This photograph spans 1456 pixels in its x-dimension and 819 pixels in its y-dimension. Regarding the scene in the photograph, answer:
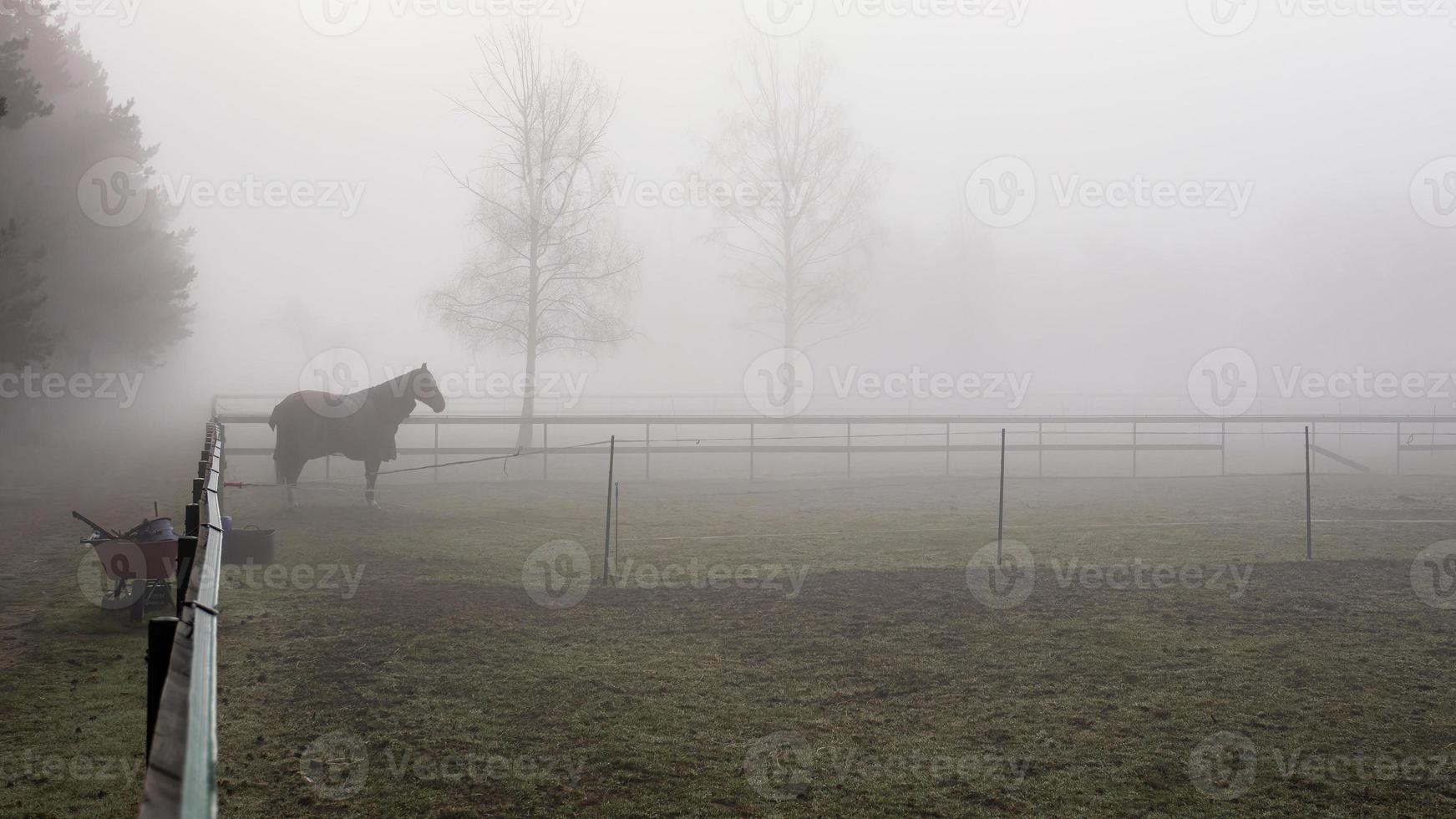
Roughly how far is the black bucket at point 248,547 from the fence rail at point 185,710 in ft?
21.0

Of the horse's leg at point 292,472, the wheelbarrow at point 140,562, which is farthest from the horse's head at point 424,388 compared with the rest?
the wheelbarrow at point 140,562

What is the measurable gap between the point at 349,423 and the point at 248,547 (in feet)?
18.1

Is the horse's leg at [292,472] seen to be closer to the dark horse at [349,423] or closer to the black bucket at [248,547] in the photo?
the dark horse at [349,423]

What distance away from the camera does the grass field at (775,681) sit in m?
3.88

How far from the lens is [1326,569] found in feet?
29.1

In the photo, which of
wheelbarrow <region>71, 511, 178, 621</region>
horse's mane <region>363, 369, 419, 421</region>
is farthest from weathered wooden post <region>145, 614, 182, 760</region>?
horse's mane <region>363, 369, 419, 421</region>

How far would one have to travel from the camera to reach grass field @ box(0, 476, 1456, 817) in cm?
388

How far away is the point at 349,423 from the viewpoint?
45.3ft

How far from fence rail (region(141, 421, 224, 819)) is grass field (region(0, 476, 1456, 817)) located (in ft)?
6.08

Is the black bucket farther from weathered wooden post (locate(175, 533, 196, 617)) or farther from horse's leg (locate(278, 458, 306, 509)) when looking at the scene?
weathered wooden post (locate(175, 533, 196, 617))

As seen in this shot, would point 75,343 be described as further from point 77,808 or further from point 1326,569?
point 1326,569

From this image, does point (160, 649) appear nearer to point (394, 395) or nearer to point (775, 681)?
point (775, 681)

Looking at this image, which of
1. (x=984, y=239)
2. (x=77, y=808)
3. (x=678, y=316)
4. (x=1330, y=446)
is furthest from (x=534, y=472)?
(x=678, y=316)

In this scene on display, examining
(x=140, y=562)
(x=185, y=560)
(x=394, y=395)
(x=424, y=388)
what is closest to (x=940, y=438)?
(x=424, y=388)
